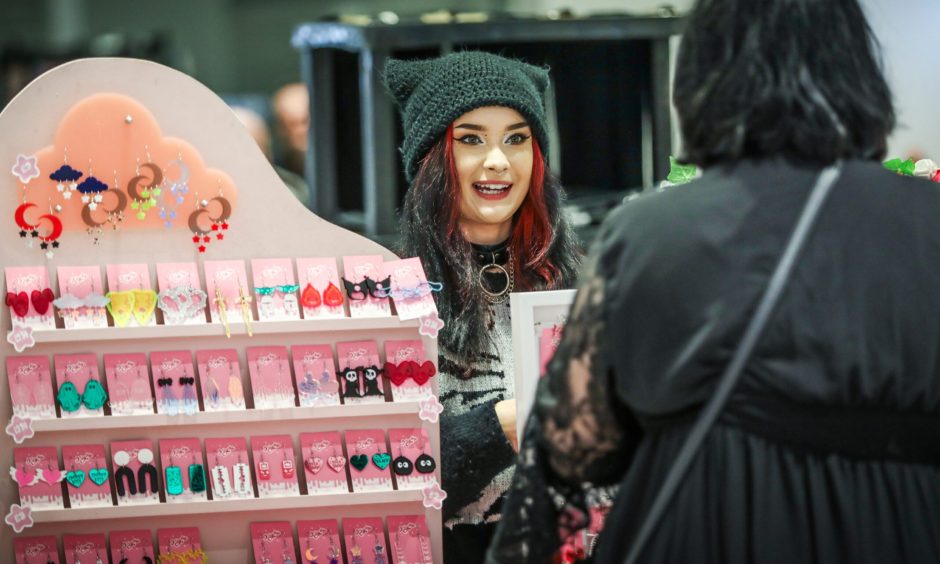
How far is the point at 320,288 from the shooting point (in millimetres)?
2100

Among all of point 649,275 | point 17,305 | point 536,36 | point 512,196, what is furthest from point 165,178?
point 536,36

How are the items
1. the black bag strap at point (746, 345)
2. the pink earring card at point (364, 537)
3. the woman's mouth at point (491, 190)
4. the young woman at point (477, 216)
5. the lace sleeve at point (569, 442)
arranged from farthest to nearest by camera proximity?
the woman's mouth at point (491, 190) < the young woman at point (477, 216) < the pink earring card at point (364, 537) < the lace sleeve at point (569, 442) < the black bag strap at point (746, 345)

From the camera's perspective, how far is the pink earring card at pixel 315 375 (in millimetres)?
2070

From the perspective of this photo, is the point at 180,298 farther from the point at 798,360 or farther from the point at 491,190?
the point at 798,360

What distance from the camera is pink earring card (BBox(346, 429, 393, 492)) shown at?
6.88 ft

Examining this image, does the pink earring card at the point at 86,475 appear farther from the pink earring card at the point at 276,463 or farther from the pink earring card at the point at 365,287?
the pink earring card at the point at 365,287

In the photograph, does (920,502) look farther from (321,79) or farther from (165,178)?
(321,79)

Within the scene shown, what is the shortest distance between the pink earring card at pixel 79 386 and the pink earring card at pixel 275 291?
12.6 inches

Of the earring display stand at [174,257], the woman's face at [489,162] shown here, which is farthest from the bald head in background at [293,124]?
the earring display stand at [174,257]

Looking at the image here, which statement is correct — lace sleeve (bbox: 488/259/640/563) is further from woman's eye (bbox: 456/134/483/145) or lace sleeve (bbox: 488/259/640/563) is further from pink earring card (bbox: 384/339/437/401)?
woman's eye (bbox: 456/134/483/145)

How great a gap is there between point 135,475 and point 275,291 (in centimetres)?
43

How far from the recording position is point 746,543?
4.47ft

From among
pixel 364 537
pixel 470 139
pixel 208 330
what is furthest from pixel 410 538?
pixel 470 139

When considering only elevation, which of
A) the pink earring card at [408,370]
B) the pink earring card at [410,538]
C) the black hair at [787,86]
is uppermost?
the black hair at [787,86]
